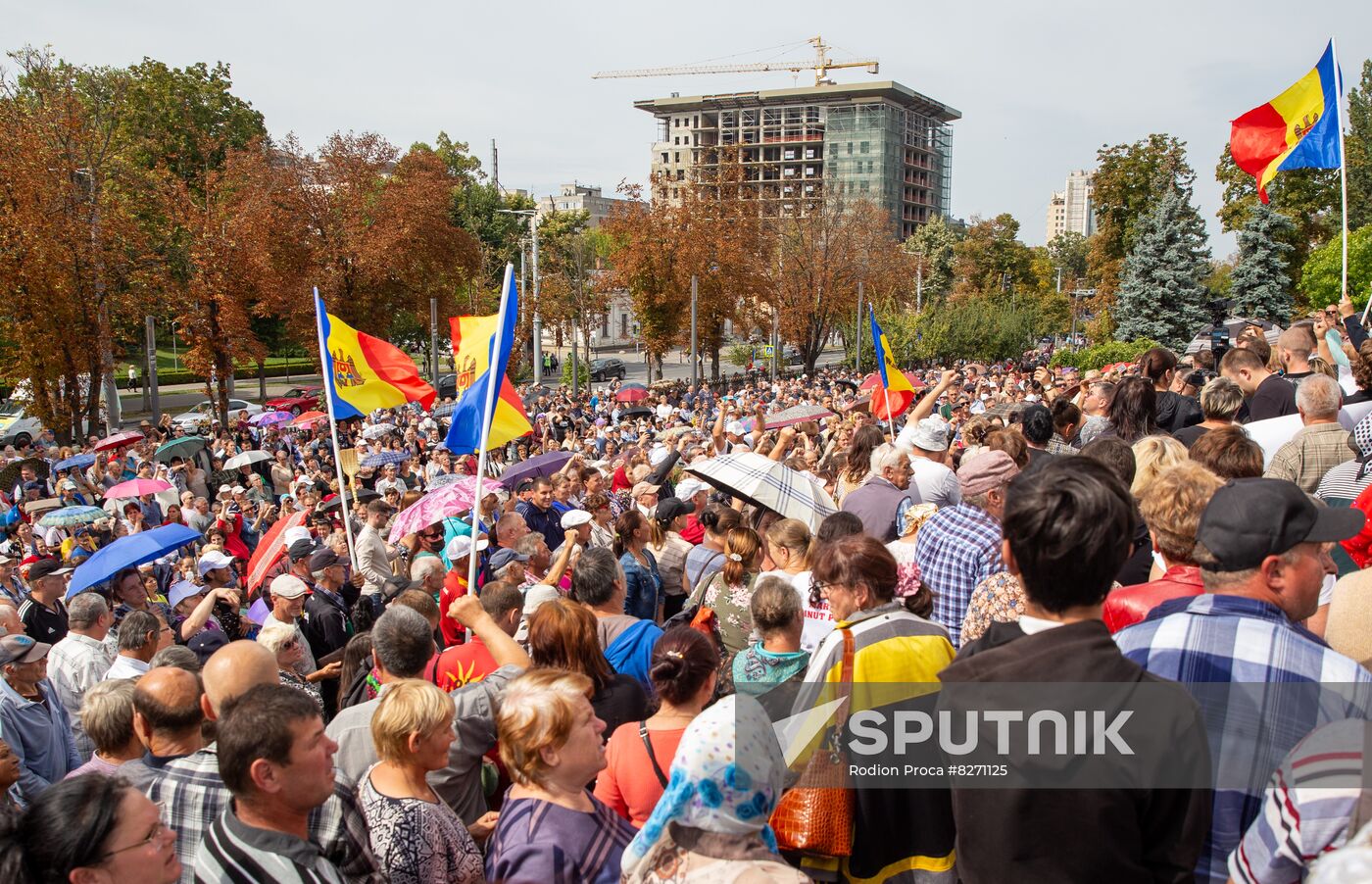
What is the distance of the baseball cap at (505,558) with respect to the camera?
7.07m

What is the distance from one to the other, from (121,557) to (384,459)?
8.66 m

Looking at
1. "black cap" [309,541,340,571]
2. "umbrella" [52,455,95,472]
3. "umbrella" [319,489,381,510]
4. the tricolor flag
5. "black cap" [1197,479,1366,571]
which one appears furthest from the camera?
"umbrella" [52,455,95,472]

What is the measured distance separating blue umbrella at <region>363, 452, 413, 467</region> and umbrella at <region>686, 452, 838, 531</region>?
957 centimetres

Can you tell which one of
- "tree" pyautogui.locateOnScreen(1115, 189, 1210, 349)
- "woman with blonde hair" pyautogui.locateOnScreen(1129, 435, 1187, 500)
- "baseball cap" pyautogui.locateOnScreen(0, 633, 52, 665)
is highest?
"tree" pyautogui.locateOnScreen(1115, 189, 1210, 349)

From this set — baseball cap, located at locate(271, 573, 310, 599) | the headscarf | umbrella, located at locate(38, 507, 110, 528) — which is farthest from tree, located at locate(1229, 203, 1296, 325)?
the headscarf

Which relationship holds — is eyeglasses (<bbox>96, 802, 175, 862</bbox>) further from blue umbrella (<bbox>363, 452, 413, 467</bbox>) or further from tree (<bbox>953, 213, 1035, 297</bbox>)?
tree (<bbox>953, 213, 1035, 297</bbox>)

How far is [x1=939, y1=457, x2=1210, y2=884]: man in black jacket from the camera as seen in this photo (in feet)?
6.95

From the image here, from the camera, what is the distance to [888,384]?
424 inches

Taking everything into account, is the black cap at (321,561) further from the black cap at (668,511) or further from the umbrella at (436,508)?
the black cap at (668,511)

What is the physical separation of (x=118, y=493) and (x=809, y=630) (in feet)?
37.1

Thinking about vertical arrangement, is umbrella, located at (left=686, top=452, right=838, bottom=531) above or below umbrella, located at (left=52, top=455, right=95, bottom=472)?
above

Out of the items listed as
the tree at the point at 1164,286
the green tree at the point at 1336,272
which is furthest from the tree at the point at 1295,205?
the green tree at the point at 1336,272

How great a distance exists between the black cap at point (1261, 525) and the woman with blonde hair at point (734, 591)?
262 centimetres

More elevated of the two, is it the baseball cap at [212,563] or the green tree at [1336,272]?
the green tree at [1336,272]
